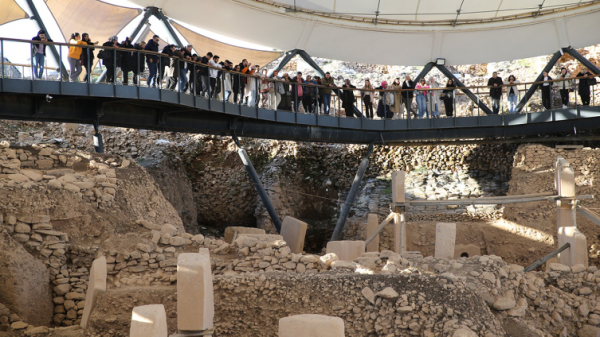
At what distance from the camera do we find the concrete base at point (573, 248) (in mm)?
10688

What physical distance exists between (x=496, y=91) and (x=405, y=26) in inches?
192

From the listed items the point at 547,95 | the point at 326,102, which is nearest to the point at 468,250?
the point at 547,95

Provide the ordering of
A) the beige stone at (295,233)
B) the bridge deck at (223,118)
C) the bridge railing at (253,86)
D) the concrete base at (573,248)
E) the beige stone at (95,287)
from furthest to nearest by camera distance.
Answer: the beige stone at (295,233)
the bridge deck at (223,118)
the bridge railing at (253,86)
the concrete base at (573,248)
the beige stone at (95,287)

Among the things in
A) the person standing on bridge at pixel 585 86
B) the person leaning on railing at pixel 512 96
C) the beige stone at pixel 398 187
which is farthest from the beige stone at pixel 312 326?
the person standing on bridge at pixel 585 86

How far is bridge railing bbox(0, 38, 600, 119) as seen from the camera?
1157 centimetres

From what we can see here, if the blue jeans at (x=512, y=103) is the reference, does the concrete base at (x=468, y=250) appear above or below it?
below

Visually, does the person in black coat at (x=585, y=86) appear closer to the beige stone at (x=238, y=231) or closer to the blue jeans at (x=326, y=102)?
the blue jeans at (x=326, y=102)

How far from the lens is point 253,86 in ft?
46.3

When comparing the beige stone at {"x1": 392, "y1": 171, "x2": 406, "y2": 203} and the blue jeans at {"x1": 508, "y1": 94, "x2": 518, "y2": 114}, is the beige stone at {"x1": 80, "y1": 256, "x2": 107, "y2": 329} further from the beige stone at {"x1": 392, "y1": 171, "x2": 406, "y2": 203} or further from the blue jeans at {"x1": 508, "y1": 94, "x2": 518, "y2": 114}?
the blue jeans at {"x1": 508, "y1": 94, "x2": 518, "y2": 114}

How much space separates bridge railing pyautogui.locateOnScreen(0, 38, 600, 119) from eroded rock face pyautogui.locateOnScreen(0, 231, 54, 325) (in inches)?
178

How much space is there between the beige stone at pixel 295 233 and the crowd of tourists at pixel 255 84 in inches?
137

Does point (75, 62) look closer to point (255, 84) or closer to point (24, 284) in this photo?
point (255, 84)

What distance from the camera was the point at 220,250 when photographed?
958 centimetres

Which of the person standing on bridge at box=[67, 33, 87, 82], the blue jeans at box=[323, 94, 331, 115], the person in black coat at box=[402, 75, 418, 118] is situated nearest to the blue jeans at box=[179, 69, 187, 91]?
the person standing on bridge at box=[67, 33, 87, 82]
